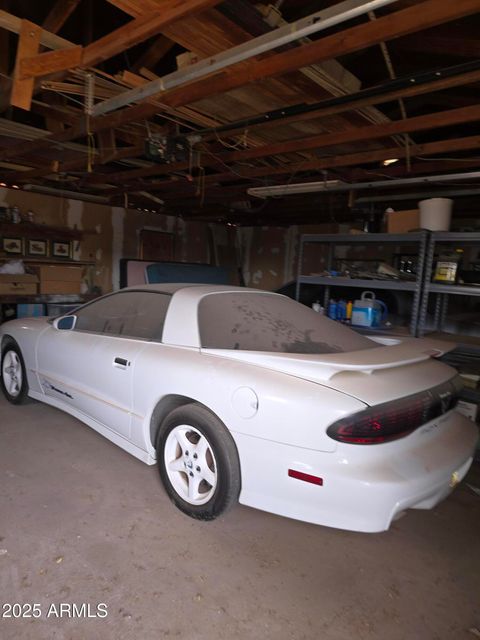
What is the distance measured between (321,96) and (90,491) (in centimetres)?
298

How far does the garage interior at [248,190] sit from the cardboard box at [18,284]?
6.07ft

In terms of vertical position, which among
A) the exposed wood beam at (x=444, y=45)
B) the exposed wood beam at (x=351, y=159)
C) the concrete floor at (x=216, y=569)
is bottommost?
the concrete floor at (x=216, y=569)

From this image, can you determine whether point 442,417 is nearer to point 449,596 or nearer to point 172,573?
point 449,596

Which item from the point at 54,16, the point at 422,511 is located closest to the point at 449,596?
the point at 422,511

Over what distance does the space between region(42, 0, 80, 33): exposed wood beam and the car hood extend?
2.22 meters

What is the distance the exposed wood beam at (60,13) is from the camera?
2305mm

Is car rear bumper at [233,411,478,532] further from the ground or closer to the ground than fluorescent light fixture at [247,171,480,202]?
closer to the ground

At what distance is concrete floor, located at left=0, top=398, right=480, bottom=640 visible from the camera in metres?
1.55

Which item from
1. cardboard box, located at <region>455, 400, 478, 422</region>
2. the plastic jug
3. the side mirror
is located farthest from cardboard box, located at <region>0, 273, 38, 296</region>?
cardboard box, located at <region>455, 400, 478, 422</region>

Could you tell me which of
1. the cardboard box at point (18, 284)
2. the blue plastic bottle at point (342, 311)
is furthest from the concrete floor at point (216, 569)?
the cardboard box at point (18, 284)

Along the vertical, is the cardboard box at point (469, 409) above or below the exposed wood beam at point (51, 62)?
below

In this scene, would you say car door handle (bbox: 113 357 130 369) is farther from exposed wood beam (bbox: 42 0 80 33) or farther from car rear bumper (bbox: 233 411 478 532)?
exposed wood beam (bbox: 42 0 80 33)

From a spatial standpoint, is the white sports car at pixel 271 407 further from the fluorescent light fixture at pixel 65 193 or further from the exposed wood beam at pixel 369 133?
the fluorescent light fixture at pixel 65 193

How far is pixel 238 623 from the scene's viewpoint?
1.55 m
